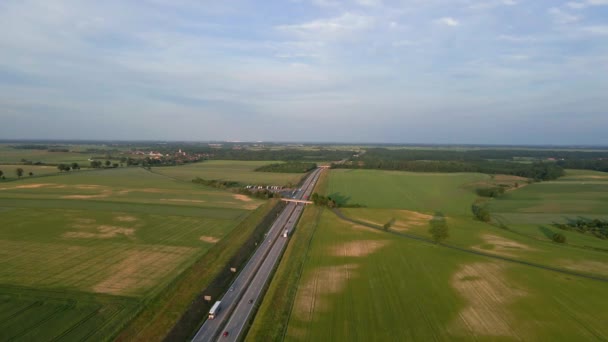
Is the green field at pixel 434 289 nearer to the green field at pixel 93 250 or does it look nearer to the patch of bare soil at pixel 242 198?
the green field at pixel 93 250

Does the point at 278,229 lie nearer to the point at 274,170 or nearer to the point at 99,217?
the point at 99,217

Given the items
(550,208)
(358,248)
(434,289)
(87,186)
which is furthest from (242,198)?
(550,208)

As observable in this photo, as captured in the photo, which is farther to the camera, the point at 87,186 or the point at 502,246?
the point at 87,186

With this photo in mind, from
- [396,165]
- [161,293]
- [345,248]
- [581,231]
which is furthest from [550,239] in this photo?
[396,165]

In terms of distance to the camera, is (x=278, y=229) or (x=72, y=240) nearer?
(x=72, y=240)

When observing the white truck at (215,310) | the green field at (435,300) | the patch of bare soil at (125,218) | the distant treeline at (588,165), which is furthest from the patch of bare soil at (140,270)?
the distant treeline at (588,165)

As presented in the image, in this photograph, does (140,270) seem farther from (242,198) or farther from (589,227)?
(589,227)

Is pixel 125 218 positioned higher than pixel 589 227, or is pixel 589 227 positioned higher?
pixel 125 218
